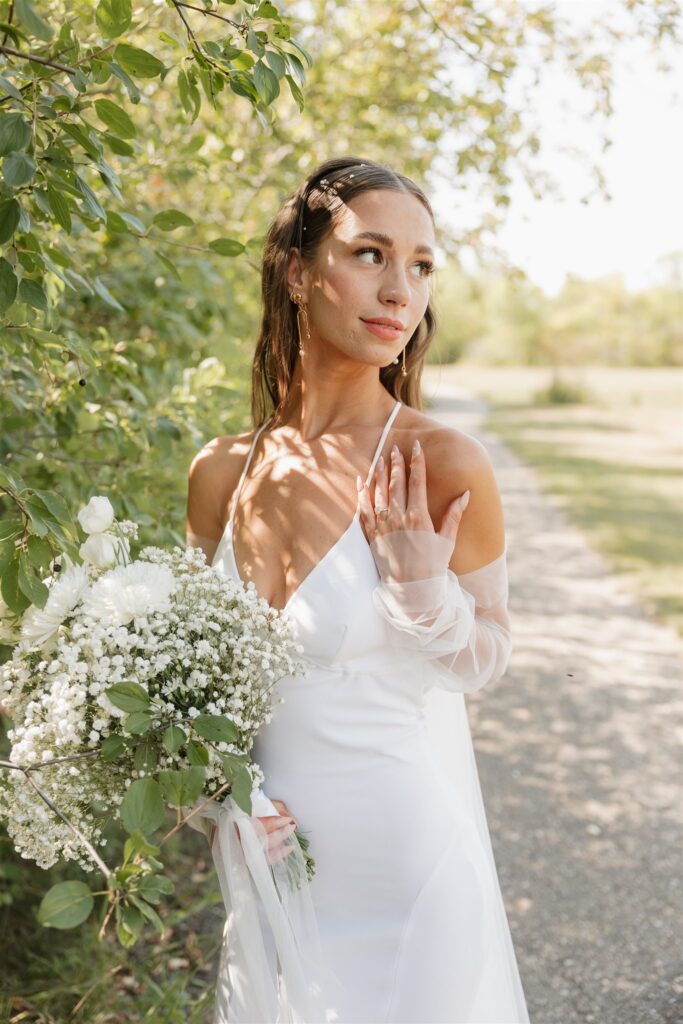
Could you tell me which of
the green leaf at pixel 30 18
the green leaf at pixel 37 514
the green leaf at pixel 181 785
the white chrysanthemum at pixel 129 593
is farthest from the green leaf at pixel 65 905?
the green leaf at pixel 30 18

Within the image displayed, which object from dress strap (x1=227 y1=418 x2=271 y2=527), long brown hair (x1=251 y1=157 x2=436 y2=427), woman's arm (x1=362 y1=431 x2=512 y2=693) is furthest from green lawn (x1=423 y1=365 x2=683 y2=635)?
woman's arm (x1=362 y1=431 x2=512 y2=693)

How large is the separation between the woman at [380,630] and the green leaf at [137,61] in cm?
60

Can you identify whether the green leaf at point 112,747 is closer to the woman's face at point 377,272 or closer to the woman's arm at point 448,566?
the woman's arm at point 448,566

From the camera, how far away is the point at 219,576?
190 cm

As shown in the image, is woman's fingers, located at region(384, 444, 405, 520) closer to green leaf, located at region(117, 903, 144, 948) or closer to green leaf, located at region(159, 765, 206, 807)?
green leaf, located at region(159, 765, 206, 807)

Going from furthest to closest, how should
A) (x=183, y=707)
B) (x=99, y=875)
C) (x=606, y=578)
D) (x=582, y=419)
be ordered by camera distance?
1. (x=582, y=419)
2. (x=606, y=578)
3. (x=99, y=875)
4. (x=183, y=707)

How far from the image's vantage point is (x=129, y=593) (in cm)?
173

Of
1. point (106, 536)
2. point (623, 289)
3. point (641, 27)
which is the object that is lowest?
point (623, 289)

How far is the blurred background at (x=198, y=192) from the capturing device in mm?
1909

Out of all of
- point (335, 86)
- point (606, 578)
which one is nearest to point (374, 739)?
point (335, 86)

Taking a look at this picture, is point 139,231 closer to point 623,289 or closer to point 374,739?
point 374,739

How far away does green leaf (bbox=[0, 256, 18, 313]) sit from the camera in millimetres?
1844

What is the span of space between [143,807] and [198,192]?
184 inches

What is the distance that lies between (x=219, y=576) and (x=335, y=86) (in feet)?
15.1
